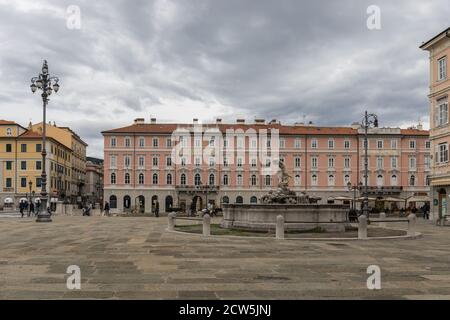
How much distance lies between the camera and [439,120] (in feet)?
128

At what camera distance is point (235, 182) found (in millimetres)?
79125

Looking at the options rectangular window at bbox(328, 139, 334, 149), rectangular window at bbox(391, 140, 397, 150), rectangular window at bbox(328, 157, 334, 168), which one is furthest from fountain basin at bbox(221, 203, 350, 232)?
rectangular window at bbox(391, 140, 397, 150)

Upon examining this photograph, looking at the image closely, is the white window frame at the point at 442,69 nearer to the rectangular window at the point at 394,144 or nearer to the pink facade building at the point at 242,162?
the pink facade building at the point at 242,162

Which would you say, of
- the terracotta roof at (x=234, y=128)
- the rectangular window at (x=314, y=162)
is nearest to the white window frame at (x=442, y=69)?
the terracotta roof at (x=234, y=128)

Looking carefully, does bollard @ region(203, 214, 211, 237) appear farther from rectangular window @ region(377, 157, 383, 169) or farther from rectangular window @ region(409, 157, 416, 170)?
rectangular window @ region(409, 157, 416, 170)

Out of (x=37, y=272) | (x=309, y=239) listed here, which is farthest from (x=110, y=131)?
(x=37, y=272)

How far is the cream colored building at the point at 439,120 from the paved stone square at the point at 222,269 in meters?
21.4

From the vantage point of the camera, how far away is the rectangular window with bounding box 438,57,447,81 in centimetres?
3809

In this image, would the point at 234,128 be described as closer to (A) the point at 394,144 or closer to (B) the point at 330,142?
(B) the point at 330,142

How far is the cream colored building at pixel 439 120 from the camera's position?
37750mm

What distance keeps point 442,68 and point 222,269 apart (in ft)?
109

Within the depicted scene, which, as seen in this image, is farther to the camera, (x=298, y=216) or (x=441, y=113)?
(x=441, y=113)

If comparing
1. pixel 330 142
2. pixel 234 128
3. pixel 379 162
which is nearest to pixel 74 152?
pixel 234 128
